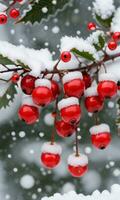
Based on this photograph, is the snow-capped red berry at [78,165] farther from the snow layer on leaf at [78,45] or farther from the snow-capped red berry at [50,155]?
the snow layer on leaf at [78,45]

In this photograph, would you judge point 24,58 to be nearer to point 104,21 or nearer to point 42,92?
point 42,92

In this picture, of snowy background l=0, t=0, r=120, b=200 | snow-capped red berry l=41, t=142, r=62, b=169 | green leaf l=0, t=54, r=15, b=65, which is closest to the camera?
green leaf l=0, t=54, r=15, b=65

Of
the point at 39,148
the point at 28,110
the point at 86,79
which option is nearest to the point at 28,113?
the point at 28,110

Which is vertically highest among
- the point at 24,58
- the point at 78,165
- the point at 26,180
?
the point at 26,180

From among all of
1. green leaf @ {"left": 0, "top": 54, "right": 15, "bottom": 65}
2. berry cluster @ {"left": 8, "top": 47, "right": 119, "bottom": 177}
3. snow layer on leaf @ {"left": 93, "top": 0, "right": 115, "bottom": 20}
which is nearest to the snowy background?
snow layer on leaf @ {"left": 93, "top": 0, "right": 115, "bottom": 20}

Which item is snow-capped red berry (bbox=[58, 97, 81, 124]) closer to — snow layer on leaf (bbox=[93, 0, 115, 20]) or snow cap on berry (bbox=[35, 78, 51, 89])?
snow cap on berry (bbox=[35, 78, 51, 89])

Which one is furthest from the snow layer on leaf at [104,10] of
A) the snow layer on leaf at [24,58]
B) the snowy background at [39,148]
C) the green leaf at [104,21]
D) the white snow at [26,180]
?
the white snow at [26,180]

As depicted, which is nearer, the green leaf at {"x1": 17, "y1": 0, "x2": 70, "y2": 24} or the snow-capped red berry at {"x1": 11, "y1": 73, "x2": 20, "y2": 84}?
the snow-capped red berry at {"x1": 11, "y1": 73, "x2": 20, "y2": 84}
